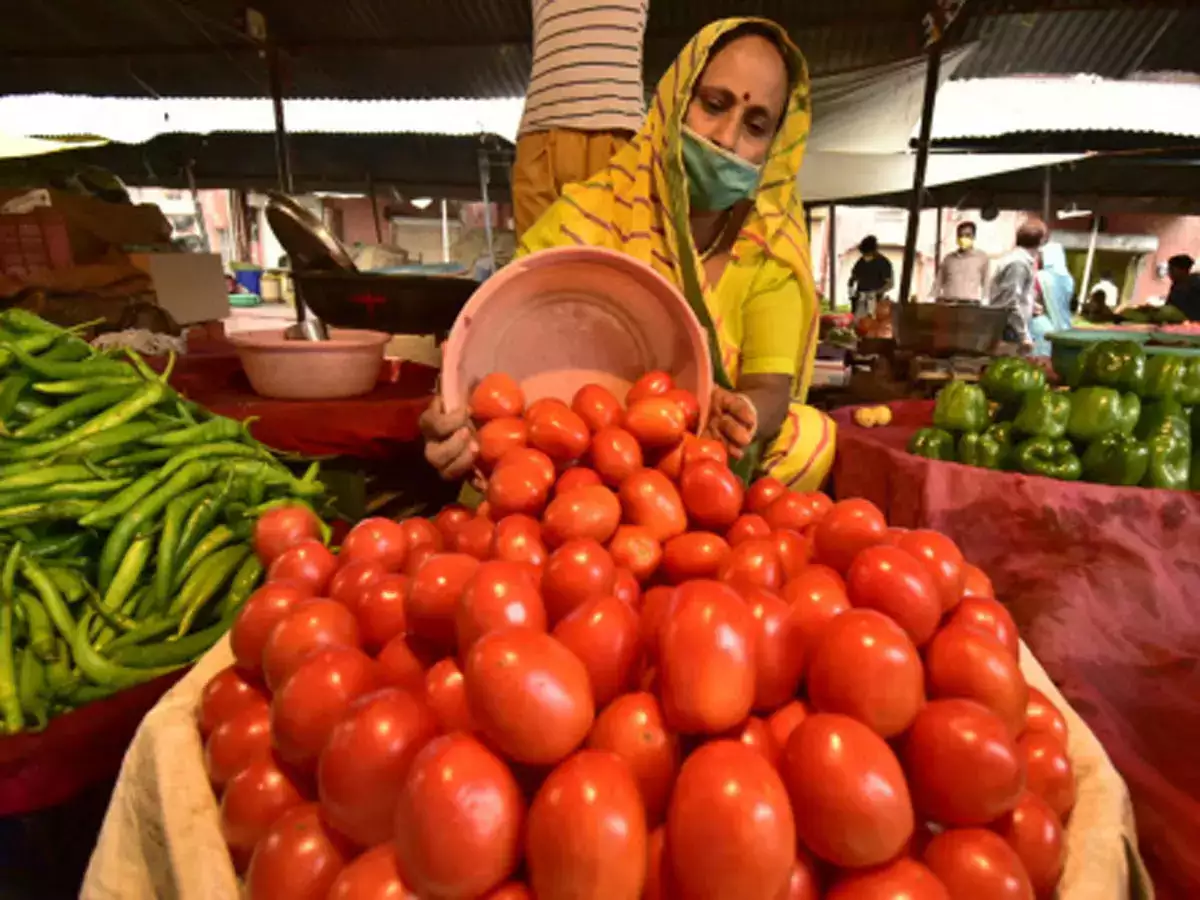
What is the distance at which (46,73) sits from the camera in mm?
6570

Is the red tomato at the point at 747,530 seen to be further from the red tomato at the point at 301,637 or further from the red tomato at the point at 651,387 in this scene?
the red tomato at the point at 301,637

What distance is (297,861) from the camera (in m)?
0.72

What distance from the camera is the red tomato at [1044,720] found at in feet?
2.99

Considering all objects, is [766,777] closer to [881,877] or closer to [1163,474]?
[881,877]

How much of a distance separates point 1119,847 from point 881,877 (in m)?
0.37

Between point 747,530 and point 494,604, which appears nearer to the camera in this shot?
point 494,604

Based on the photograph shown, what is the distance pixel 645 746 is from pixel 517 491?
2.01ft

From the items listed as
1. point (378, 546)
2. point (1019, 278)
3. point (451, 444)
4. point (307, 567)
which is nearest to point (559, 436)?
point (451, 444)

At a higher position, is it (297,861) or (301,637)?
(301,637)

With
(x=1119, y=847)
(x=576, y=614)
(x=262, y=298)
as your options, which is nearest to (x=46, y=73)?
(x=576, y=614)

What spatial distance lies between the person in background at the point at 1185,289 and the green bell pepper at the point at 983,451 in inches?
348

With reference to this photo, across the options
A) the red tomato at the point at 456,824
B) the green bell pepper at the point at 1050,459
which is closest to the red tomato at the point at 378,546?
the red tomato at the point at 456,824

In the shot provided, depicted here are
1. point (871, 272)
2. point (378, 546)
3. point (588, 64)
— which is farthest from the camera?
point (871, 272)

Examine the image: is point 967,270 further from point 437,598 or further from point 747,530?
point 437,598
